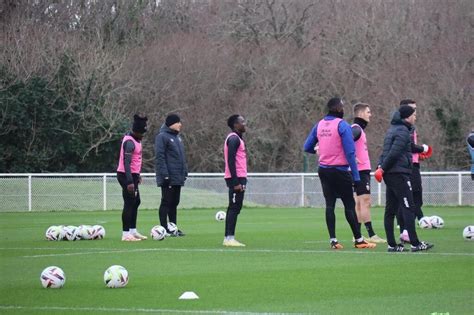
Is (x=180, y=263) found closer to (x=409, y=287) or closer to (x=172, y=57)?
(x=409, y=287)

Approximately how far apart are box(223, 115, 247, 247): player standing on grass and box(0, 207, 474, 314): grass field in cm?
44

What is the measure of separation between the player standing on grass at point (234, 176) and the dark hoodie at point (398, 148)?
3.20 m

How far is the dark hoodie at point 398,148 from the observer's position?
53.5 ft

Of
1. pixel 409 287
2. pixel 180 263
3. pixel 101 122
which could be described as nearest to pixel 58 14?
pixel 101 122

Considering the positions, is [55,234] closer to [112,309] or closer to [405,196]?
[405,196]

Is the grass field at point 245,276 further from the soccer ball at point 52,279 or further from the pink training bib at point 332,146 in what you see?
the pink training bib at point 332,146

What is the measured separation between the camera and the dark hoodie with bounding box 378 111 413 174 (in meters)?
16.3

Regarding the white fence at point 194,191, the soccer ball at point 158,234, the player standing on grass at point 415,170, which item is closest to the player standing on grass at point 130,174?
the soccer ball at point 158,234

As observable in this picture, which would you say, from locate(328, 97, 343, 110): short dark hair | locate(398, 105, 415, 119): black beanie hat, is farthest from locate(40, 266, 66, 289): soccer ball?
locate(328, 97, 343, 110): short dark hair

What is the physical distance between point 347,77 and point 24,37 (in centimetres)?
1657

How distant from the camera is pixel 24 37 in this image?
50.9 metres

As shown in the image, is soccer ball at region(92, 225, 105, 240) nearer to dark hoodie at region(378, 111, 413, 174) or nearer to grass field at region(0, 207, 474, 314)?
grass field at region(0, 207, 474, 314)

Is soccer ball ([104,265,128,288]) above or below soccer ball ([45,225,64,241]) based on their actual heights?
above

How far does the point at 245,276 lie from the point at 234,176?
549 centimetres
